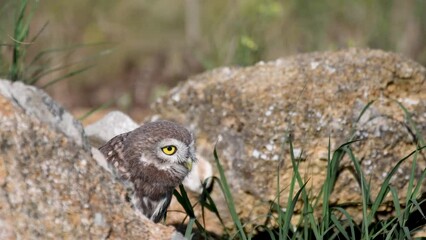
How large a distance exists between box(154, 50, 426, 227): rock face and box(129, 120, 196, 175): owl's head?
50 centimetres

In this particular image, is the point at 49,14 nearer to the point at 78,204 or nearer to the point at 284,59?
the point at 284,59

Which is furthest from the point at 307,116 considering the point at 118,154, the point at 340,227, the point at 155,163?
the point at 340,227

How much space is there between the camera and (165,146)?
443 cm

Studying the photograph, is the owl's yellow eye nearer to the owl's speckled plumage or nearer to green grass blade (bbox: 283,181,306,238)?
the owl's speckled plumage

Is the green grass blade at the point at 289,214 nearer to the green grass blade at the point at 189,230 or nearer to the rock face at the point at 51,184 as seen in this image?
the green grass blade at the point at 189,230

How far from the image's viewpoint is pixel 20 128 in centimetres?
342

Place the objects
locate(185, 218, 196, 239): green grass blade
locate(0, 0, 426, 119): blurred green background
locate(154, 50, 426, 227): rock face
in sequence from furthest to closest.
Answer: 1. locate(0, 0, 426, 119): blurred green background
2. locate(154, 50, 426, 227): rock face
3. locate(185, 218, 196, 239): green grass blade

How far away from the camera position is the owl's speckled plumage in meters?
4.41

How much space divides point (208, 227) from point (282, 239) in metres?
1.04

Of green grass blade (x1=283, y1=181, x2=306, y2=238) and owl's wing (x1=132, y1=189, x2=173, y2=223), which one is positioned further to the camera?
owl's wing (x1=132, y1=189, x2=173, y2=223)

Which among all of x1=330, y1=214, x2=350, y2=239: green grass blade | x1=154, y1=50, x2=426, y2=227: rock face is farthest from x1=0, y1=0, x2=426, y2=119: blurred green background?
x1=330, y1=214, x2=350, y2=239: green grass blade

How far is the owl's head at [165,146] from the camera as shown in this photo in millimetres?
4414

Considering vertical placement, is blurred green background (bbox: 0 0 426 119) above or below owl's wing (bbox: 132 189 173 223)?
above

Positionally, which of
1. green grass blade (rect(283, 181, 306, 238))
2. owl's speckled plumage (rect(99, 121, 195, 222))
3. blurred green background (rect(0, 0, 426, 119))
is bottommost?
green grass blade (rect(283, 181, 306, 238))
